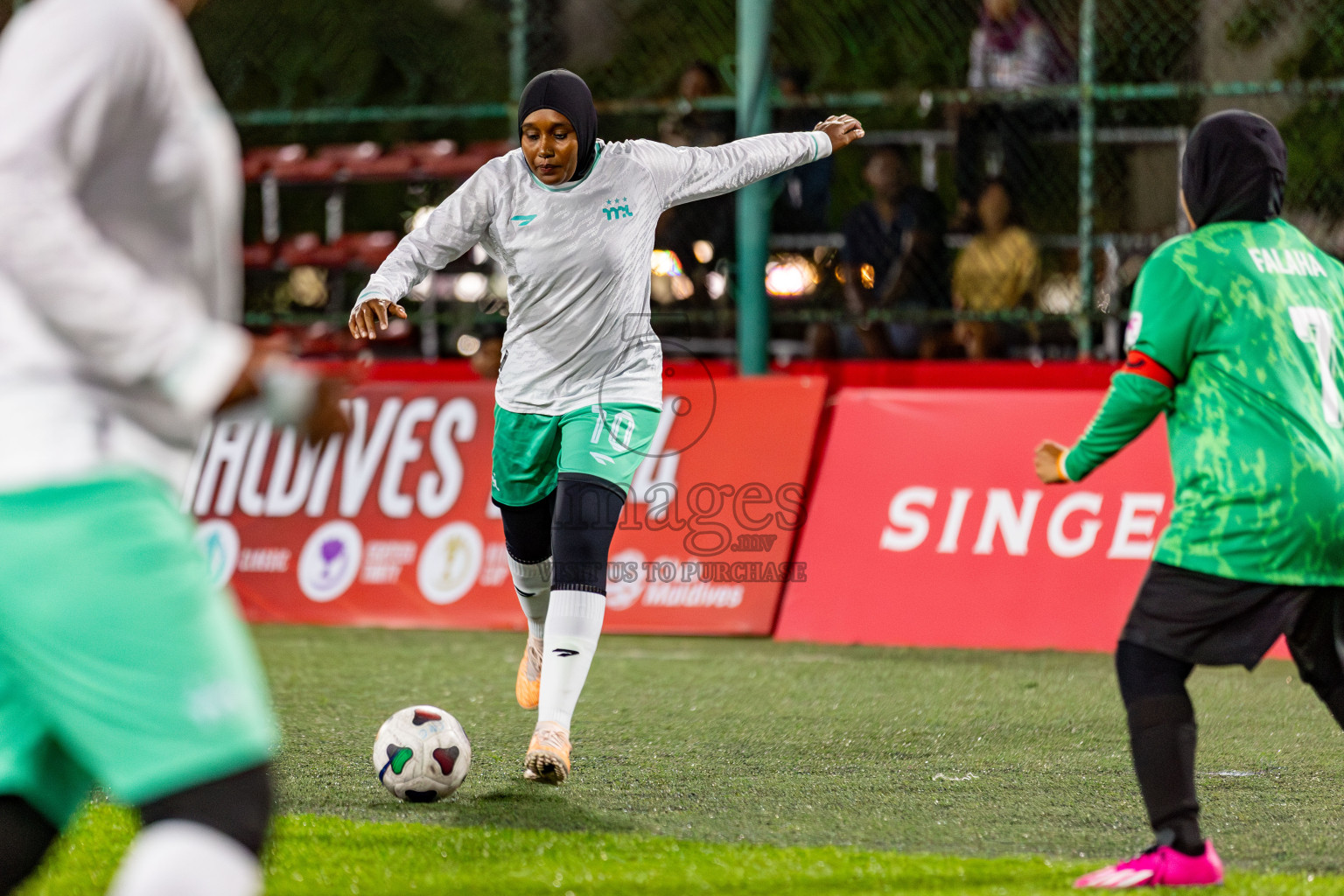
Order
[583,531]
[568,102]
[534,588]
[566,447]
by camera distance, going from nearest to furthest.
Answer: [583,531]
[566,447]
[568,102]
[534,588]

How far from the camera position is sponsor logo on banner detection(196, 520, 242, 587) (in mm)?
9695

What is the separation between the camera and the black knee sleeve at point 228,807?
7.67ft

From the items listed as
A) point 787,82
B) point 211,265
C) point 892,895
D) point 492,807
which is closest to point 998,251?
point 787,82

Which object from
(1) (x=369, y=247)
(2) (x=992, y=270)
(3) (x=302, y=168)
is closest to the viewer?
(2) (x=992, y=270)

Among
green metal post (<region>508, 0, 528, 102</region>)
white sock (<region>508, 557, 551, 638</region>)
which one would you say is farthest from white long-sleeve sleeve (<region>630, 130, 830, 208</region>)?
green metal post (<region>508, 0, 528, 102</region>)

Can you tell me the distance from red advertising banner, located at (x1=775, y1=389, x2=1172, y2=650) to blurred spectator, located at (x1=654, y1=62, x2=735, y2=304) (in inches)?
78.8

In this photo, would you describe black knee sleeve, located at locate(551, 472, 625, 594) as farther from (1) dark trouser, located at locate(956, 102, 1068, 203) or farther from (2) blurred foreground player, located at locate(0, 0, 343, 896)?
(1) dark trouser, located at locate(956, 102, 1068, 203)

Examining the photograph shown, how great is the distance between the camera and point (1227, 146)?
12.6ft

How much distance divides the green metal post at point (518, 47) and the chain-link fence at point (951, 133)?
0.05 ft

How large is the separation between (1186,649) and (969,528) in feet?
15.5

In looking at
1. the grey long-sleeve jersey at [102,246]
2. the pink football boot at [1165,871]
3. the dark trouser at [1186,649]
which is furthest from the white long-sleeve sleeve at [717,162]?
the grey long-sleeve jersey at [102,246]

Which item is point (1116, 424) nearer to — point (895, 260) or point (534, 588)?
point (534, 588)

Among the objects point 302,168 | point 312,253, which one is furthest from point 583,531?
point 302,168

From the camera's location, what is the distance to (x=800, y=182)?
1051 centimetres
